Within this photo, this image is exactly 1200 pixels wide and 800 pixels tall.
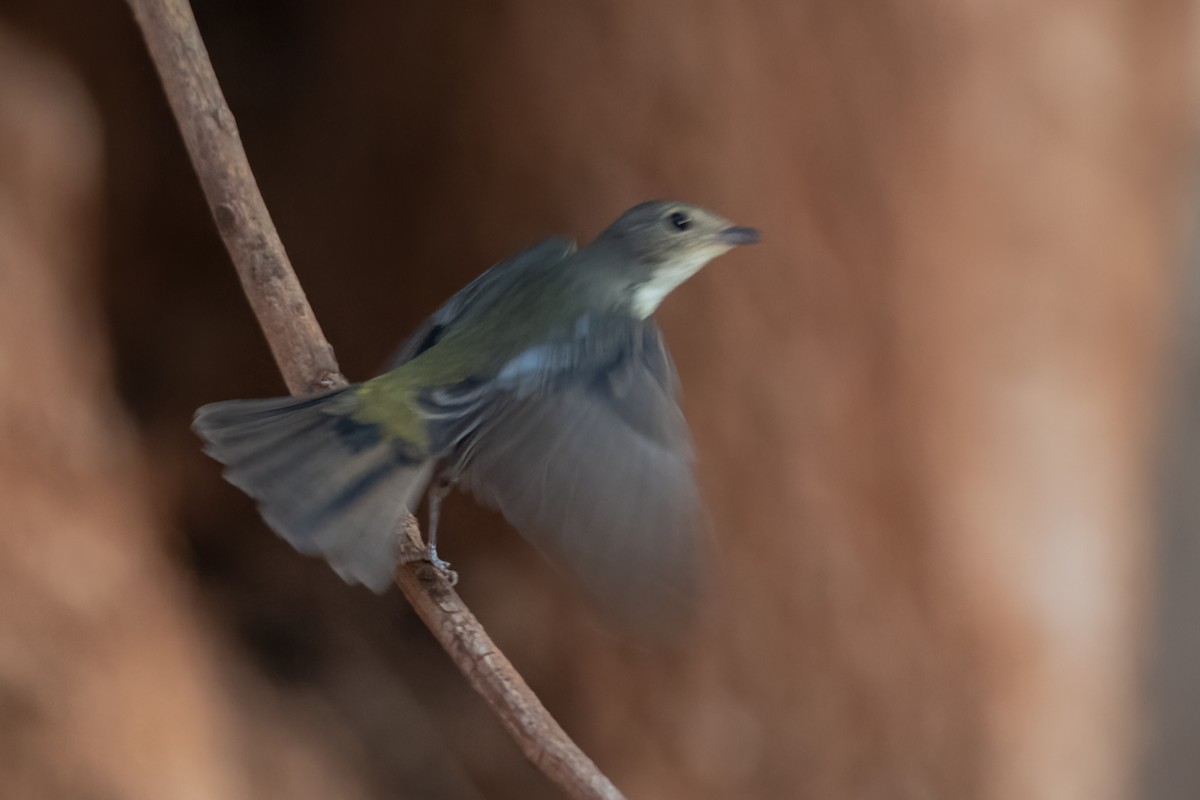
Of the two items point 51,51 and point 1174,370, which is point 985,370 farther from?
point 51,51

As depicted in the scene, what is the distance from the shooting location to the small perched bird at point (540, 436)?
974mm

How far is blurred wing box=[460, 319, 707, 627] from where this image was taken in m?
0.94

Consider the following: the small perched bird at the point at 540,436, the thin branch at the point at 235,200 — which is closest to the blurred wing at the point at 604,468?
the small perched bird at the point at 540,436

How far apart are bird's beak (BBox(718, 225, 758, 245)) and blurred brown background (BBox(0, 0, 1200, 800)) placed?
2.35 feet

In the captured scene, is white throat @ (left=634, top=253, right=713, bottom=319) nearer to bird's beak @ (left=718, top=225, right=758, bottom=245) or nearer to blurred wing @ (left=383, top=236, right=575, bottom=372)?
bird's beak @ (left=718, top=225, right=758, bottom=245)

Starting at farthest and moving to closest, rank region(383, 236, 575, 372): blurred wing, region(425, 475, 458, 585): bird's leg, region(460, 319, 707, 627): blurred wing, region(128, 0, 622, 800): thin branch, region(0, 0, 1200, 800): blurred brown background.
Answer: region(0, 0, 1200, 800): blurred brown background < region(383, 236, 575, 372): blurred wing < region(128, 0, 622, 800): thin branch < region(425, 475, 458, 585): bird's leg < region(460, 319, 707, 627): blurred wing

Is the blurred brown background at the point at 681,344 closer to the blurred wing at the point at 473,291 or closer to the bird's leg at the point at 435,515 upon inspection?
the blurred wing at the point at 473,291

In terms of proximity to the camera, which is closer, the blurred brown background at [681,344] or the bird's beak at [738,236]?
the bird's beak at [738,236]

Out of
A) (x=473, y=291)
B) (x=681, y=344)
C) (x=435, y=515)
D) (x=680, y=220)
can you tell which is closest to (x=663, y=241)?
(x=680, y=220)

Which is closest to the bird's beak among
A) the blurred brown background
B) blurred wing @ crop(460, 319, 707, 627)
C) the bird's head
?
the bird's head

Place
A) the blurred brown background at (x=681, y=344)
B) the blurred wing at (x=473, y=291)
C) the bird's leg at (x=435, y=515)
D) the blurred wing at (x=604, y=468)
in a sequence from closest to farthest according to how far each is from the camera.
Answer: the blurred wing at (x=604, y=468)
the bird's leg at (x=435, y=515)
the blurred wing at (x=473, y=291)
the blurred brown background at (x=681, y=344)

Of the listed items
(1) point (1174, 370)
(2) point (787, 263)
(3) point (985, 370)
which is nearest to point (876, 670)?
(3) point (985, 370)

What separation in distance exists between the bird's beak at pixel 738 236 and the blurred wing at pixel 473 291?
21cm

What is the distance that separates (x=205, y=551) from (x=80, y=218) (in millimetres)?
633
